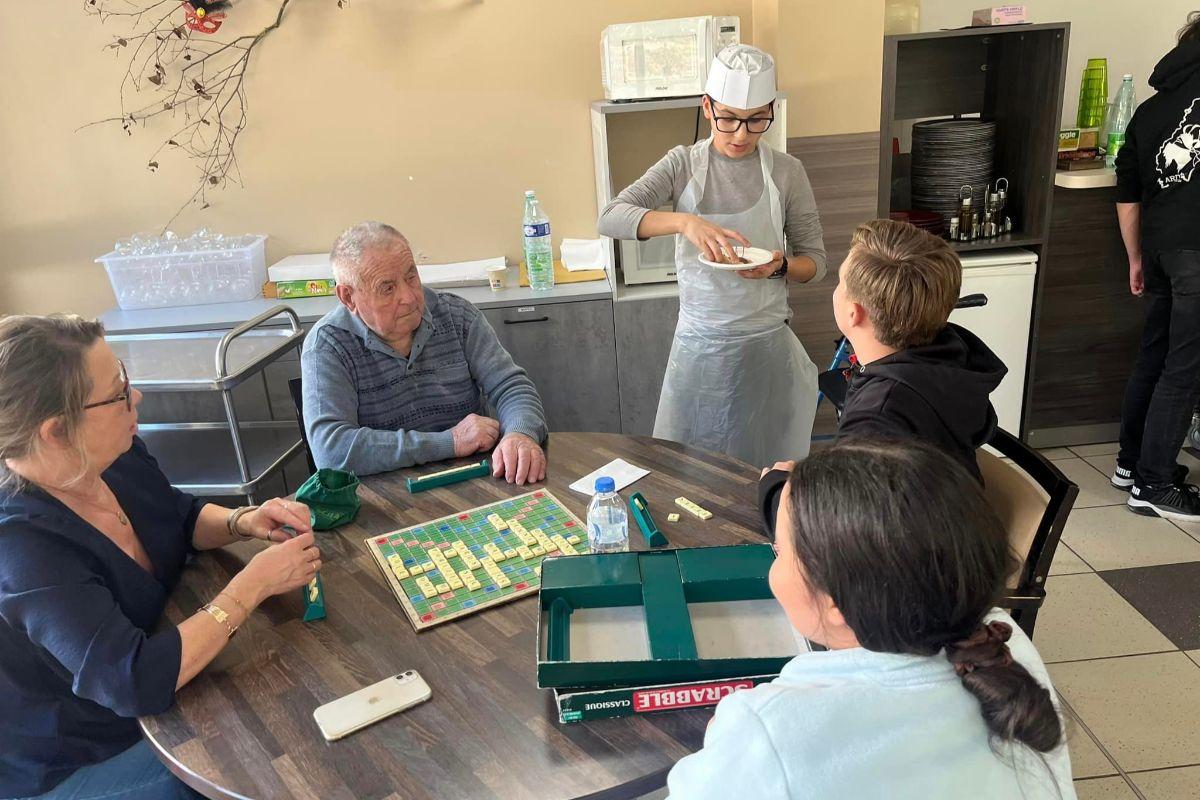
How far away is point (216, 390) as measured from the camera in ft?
7.90

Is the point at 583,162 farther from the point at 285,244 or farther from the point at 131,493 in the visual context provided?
the point at 131,493

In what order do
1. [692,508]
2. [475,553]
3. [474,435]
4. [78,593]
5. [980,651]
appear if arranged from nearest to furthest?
[980,651], [78,593], [475,553], [692,508], [474,435]

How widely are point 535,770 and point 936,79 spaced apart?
324 cm

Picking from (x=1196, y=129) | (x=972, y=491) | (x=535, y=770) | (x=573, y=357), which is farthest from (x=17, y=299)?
(x=1196, y=129)

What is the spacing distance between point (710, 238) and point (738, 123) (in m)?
0.34

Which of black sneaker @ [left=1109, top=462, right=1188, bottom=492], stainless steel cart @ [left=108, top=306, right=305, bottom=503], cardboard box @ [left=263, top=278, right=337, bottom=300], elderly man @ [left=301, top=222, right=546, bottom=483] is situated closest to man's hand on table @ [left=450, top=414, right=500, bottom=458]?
elderly man @ [left=301, top=222, right=546, bottom=483]

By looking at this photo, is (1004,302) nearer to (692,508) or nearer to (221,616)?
(692,508)

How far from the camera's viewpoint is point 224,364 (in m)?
2.45

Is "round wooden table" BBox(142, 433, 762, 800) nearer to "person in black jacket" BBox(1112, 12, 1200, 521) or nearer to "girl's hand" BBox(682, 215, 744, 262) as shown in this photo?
"girl's hand" BBox(682, 215, 744, 262)

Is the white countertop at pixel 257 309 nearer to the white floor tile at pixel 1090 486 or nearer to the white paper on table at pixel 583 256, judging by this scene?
the white paper on table at pixel 583 256

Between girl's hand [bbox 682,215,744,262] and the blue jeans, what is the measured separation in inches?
65.0

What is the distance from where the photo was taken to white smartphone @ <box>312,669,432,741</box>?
1126 millimetres

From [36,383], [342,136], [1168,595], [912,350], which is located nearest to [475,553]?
[36,383]

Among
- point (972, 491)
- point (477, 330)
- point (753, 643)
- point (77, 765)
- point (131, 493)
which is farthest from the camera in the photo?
point (477, 330)
